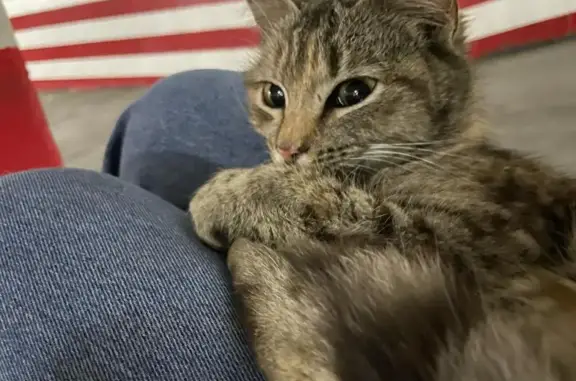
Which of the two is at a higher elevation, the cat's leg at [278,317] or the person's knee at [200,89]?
the person's knee at [200,89]

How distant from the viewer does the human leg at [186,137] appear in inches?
44.6

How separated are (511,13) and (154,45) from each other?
5.07 ft

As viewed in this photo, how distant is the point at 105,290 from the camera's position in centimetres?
66

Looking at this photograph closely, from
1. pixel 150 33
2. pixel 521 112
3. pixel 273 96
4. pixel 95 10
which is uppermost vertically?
pixel 273 96

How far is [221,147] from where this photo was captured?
1.17 metres

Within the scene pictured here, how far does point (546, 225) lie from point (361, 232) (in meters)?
0.22

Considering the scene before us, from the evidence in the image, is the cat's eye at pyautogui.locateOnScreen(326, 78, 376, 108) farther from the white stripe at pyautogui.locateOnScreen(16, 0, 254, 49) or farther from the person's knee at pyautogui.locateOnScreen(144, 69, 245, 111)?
the white stripe at pyautogui.locateOnScreen(16, 0, 254, 49)

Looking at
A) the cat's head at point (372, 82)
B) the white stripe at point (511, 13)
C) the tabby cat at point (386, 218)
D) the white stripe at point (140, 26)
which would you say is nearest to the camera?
the tabby cat at point (386, 218)

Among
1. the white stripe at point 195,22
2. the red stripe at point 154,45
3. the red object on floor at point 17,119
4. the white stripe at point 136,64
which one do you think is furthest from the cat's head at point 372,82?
the white stripe at point 136,64

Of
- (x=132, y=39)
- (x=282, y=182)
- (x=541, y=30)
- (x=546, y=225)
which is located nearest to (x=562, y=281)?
(x=546, y=225)

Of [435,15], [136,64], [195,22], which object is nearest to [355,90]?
[435,15]

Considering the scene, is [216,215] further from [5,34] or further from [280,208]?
[5,34]

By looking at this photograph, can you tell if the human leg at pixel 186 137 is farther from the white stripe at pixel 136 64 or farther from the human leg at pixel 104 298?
the white stripe at pixel 136 64

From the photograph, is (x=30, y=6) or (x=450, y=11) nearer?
(x=450, y=11)
